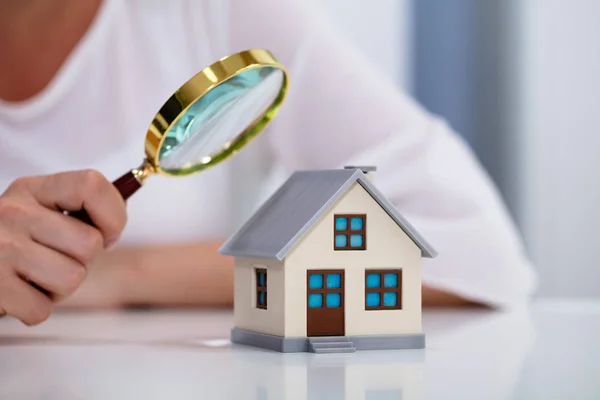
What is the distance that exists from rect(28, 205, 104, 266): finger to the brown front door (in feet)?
0.88

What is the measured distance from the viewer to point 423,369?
97 centimetres

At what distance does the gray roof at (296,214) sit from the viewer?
1.08m

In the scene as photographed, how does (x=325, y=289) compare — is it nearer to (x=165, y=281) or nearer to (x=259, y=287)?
(x=259, y=287)

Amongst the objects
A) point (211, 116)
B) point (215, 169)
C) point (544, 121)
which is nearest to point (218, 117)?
point (211, 116)

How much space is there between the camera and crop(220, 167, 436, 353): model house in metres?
1.08

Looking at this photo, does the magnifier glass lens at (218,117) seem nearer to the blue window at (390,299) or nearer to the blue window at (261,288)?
the blue window at (261,288)

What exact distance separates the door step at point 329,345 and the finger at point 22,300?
34cm

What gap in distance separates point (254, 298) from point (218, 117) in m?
0.22

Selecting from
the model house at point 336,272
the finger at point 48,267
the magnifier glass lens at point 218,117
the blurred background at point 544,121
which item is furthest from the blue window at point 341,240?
the blurred background at point 544,121

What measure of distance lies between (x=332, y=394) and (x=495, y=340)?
1.51 feet

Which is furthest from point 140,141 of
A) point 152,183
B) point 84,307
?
point 84,307

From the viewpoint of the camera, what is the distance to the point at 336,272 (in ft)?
3.59

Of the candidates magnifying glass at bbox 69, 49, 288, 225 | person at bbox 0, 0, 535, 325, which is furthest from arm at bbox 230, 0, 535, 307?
magnifying glass at bbox 69, 49, 288, 225

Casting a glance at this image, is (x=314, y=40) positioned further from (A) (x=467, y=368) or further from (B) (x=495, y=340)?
(A) (x=467, y=368)
